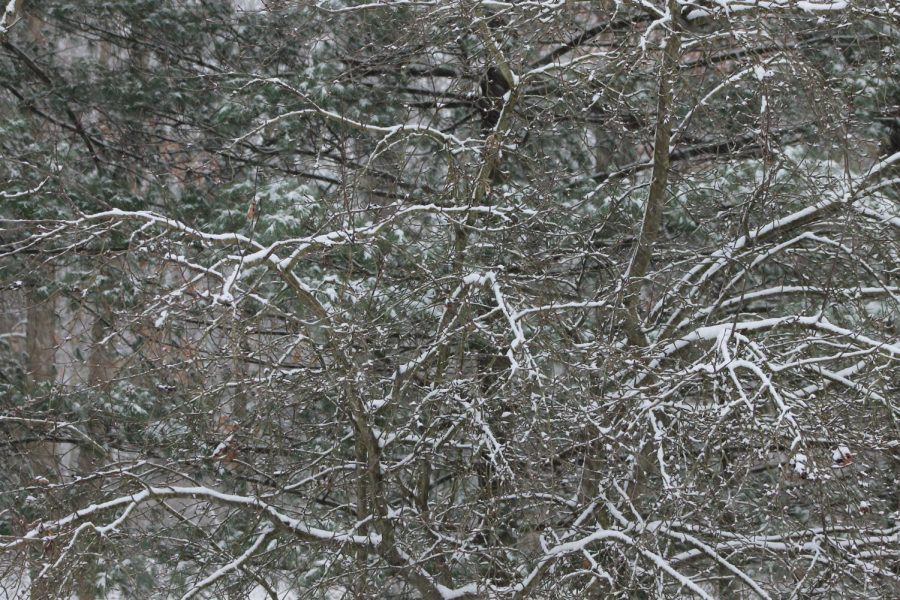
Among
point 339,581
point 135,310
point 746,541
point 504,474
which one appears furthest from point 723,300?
point 135,310

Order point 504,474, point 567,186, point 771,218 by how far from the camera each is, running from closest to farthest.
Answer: point 504,474, point 771,218, point 567,186

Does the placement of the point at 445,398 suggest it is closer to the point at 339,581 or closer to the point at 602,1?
the point at 339,581

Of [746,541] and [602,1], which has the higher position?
[602,1]

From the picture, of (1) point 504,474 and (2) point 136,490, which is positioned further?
(2) point 136,490

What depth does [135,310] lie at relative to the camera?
5.40 metres

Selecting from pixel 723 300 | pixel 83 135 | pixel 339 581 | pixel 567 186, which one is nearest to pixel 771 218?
pixel 723 300

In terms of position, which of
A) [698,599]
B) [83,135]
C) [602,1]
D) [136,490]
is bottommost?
[698,599]

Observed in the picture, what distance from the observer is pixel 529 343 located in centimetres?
485

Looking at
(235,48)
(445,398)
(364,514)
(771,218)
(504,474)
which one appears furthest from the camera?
(235,48)

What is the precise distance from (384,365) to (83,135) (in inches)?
213

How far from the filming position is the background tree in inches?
185

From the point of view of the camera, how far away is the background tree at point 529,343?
185 inches

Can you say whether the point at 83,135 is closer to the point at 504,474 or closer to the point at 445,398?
the point at 445,398

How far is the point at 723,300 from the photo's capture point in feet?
21.0
